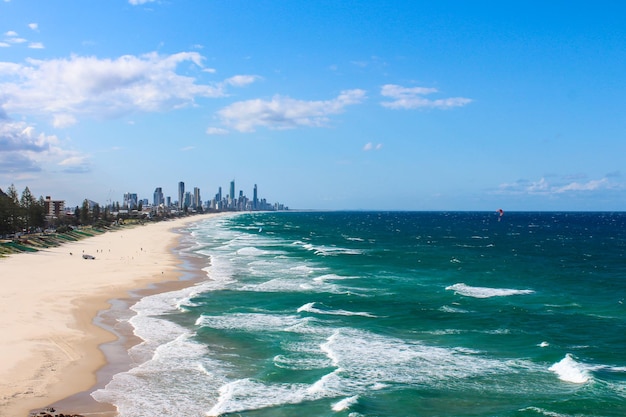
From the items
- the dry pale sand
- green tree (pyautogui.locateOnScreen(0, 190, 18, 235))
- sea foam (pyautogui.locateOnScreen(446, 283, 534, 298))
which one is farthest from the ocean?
green tree (pyautogui.locateOnScreen(0, 190, 18, 235))

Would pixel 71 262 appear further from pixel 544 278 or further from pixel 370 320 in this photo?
pixel 544 278

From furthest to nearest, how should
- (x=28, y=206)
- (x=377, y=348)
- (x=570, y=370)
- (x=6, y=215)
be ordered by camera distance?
(x=28, y=206)
(x=6, y=215)
(x=377, y=348)
(x=570, y=370)

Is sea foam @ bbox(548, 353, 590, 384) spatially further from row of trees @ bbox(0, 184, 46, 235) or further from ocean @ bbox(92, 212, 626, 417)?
row of trees @ bbox(0, 184, 46, 235)

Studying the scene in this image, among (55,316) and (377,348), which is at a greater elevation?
(55,316)

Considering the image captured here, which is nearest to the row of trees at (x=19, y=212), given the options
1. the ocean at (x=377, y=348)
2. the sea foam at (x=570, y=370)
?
the ocean at (x=377, y=348)

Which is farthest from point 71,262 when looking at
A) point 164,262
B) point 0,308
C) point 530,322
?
point 530,322

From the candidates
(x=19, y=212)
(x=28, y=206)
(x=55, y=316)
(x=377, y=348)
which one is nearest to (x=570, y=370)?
(x=377, y=348)

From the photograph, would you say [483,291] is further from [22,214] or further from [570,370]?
[22,214]
